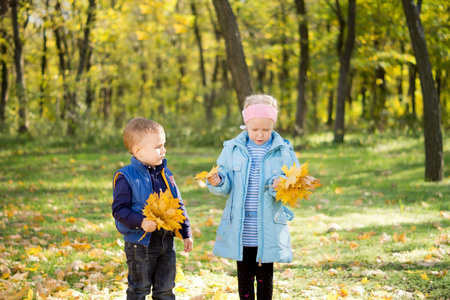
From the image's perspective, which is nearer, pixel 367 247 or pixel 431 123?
pixel 367 247

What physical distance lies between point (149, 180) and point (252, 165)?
30.8 inches

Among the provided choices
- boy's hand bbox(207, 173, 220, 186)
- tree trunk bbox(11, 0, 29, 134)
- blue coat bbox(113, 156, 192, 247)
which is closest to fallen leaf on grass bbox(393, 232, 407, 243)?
boy's hand bbox(207, 173, 220, 186)

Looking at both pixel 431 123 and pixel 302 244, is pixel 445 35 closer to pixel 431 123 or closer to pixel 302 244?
pixel 431 123

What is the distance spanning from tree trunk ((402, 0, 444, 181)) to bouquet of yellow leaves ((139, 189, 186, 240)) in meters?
7.37

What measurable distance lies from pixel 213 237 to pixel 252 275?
2712 mm

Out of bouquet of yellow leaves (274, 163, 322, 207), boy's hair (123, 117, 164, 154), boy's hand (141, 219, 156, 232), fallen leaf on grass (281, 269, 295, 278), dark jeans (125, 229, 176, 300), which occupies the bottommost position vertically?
fallen leaf on grass (281, 269, 295, 278)

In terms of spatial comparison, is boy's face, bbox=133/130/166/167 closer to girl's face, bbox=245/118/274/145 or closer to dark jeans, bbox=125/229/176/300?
dark jeans, bbox=125/229/176/300

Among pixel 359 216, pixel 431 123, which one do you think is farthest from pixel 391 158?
pixel 359 216

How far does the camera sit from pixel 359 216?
687 cm

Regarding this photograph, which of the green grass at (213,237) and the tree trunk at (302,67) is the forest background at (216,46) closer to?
the tree trunk at (302,67)

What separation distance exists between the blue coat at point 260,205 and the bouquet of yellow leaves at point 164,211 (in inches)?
15.8

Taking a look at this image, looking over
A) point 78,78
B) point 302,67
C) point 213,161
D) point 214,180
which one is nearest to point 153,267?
point 214,180

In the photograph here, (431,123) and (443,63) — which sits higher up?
(443,63)

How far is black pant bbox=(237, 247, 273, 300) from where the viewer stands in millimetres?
3268
